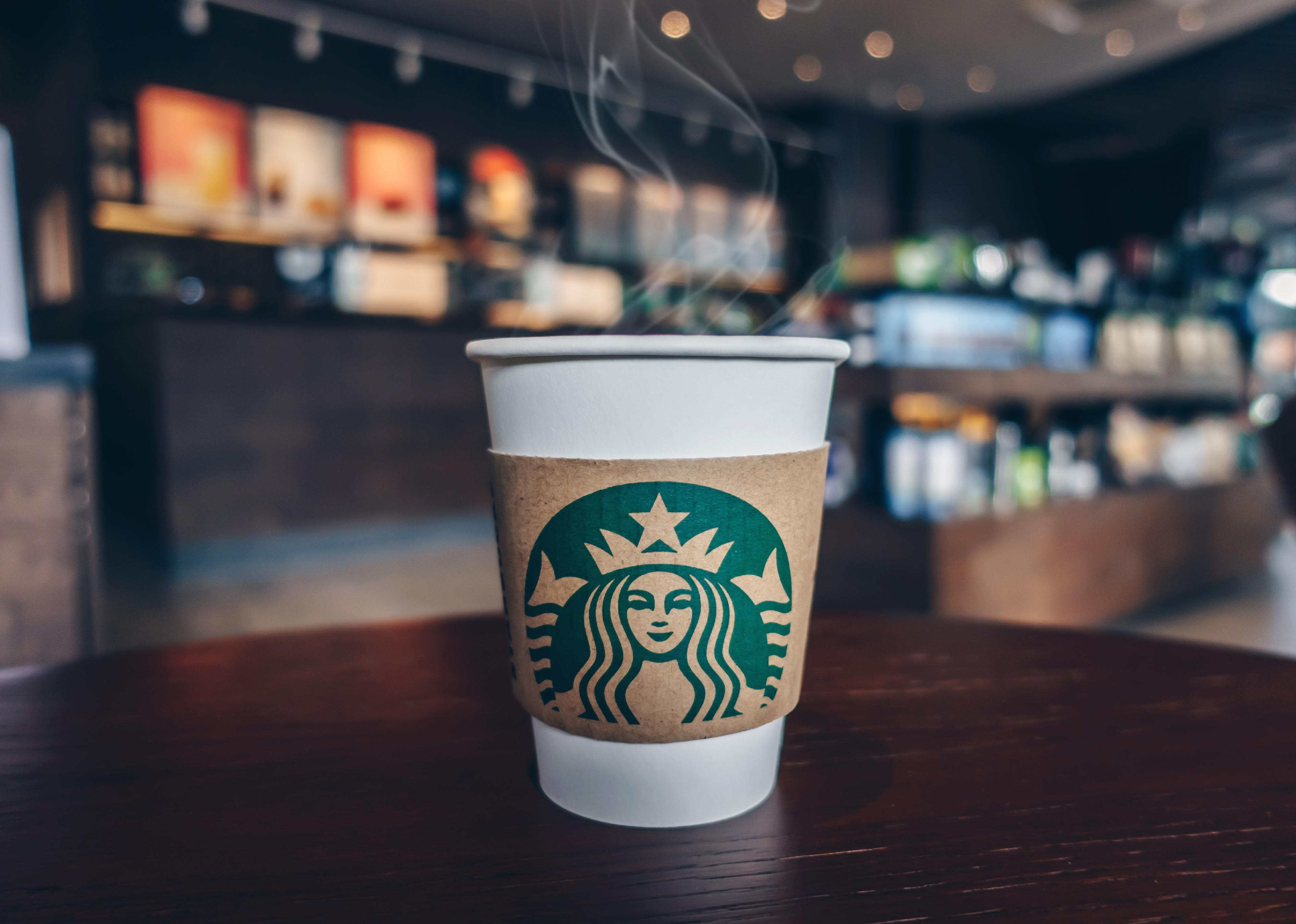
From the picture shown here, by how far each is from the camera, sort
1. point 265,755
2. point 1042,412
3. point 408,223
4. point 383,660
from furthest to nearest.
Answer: point 408,223
point 1042,412
point 383,660
point 265,755

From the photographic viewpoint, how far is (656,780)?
0.34m

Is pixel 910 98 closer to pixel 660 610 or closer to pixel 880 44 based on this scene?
pixel 880 44

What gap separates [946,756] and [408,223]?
5.11 metres

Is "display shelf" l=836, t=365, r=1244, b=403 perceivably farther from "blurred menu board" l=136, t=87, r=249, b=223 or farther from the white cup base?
"blurred menu board" l=136, t=87, r=249, b=223

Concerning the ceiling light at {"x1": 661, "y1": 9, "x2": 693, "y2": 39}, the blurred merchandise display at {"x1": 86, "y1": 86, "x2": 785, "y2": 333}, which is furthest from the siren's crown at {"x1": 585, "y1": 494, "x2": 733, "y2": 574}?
the ceiling light at {"x1": 661, "y1": 9, "x2": 693, "y2": 39}

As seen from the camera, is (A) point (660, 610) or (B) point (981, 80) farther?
(B) point (981, 80)

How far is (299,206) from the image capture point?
4.64 m

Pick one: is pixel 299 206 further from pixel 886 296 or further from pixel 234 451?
pixel 886 296

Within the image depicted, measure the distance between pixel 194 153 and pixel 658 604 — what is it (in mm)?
4880

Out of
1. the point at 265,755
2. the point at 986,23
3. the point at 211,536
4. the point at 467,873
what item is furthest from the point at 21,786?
the point at 986,23

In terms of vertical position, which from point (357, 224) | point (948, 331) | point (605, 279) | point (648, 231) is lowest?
point (948, 331)

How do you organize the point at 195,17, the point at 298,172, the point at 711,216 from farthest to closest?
the point at 711,216 → the point at 298,172 → the point at 195,17

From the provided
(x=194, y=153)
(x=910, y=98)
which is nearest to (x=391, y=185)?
(x=194, y=153)

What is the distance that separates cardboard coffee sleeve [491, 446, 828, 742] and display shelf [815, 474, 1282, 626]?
1.53 m
